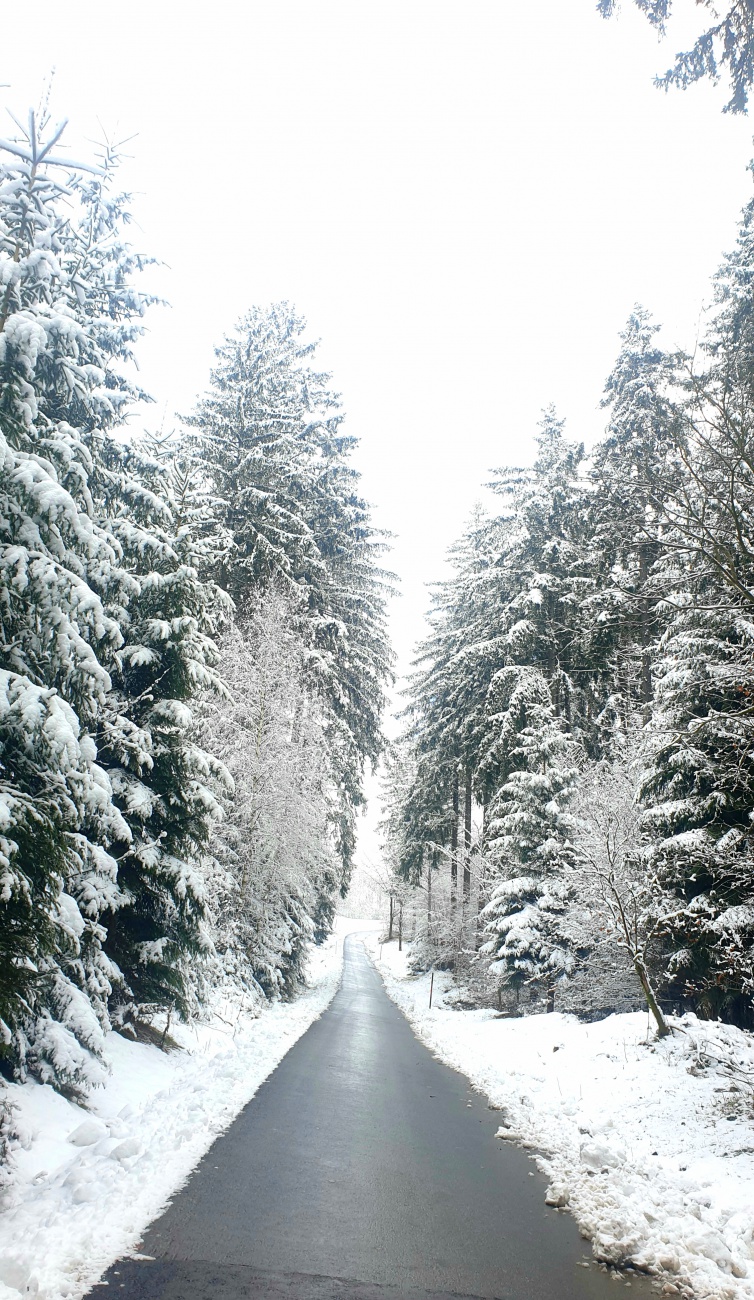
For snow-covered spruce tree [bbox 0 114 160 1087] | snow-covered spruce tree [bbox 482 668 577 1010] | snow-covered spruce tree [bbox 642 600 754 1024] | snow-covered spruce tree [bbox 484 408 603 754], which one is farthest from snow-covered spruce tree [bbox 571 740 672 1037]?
snow-covered spruce tree [bbox 0 114 160 1087]

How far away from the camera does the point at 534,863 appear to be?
54.7 feet

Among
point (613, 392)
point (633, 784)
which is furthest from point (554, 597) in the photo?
point (633, 784)

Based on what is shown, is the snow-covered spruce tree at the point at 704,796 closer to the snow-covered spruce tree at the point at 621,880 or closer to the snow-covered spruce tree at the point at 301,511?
the snow-covered spruce tree at the point at 621,880

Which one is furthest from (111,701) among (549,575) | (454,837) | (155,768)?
(454,837)

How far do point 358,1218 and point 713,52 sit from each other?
11021 millimetres

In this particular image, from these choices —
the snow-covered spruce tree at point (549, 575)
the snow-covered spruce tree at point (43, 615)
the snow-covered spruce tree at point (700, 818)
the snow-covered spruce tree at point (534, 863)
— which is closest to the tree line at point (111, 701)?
the snow-covered spruce tree at point (43, 615)

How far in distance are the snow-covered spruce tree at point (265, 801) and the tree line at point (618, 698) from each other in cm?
525

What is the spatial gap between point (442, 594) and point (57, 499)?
27.8 m

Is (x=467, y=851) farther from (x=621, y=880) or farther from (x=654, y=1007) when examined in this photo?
(x=654, y=1007)

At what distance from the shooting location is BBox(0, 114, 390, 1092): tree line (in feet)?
16.9

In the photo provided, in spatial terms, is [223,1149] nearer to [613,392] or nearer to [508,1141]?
[508,1141]

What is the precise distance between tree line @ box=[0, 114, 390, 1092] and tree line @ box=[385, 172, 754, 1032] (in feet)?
16.4

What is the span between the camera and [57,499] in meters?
5.12

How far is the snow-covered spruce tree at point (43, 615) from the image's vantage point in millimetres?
4980
